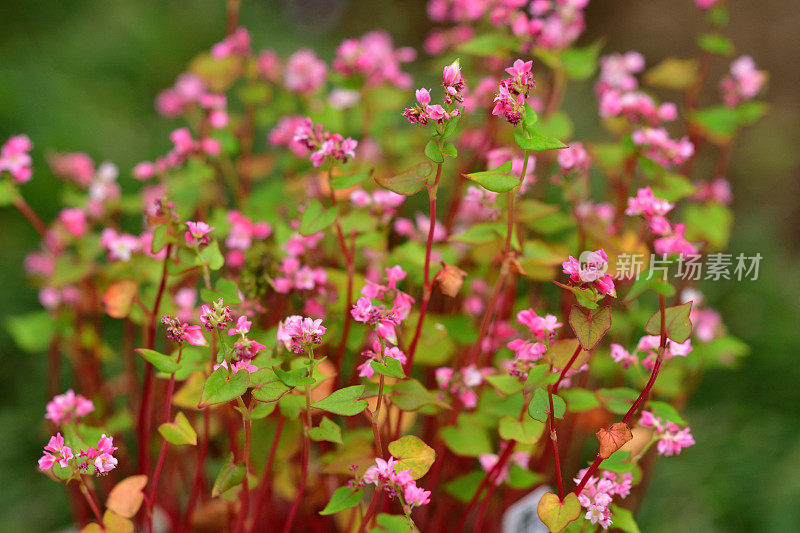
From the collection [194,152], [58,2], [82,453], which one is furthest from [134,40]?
[82,453]

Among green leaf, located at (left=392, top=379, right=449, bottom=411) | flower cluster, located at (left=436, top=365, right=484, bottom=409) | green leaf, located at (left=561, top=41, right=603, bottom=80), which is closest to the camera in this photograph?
green leaf, located at (left=392, top=379, right=449, bottom=411)

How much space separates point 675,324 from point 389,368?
9.8 inches

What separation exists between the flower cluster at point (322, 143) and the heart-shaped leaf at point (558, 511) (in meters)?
0.36

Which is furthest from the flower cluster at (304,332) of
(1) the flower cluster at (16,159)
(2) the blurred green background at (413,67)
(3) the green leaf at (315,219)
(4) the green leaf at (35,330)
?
(2) the blurred green background at (413,67)

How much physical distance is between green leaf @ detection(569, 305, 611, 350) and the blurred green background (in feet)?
2.45

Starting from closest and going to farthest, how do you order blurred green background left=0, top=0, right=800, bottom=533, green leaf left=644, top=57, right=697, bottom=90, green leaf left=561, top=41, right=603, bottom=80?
green leaf left=561, top=41, right=603, bottom=80 → green leaf left=644, top=57, right=697, bottom=90 → blurred green background left=0, top=0, right=800, bottom=533

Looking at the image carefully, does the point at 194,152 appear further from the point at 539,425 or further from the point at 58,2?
the point at 58,2

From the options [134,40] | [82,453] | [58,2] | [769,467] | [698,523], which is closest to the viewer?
[82,453]

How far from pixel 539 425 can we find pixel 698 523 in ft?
2.19

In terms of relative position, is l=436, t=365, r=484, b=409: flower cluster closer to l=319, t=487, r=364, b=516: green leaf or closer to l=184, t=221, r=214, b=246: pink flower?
l=319, t=487, r=364, b=516: green leaf

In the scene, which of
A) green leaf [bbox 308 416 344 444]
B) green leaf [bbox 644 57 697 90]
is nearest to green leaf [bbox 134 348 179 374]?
green leaf [bbox 308 416 344 444]

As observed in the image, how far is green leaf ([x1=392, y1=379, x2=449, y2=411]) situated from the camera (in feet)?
2.17

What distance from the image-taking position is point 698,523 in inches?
46.3

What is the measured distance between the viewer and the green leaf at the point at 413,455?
0.60m
